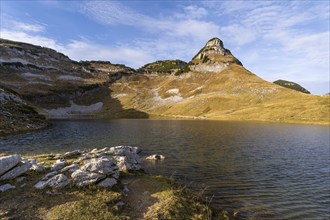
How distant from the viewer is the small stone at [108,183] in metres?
21.0

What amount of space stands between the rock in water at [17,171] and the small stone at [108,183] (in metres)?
6.91

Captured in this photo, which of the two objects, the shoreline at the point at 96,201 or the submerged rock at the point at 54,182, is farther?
the submerged rock at the point at 54,182

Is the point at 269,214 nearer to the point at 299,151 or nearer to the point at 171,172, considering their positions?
the point at 171,172

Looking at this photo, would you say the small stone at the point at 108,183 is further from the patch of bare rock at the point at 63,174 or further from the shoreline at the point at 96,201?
the shoreline at the point at 96,201

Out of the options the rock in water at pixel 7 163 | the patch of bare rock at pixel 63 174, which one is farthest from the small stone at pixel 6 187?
the rock in water at pixel 7 163

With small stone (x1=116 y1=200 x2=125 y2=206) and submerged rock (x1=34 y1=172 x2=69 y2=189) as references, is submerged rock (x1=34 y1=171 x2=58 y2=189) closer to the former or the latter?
submerged rock (x1=34 y1=172 x2=69 y2=189)

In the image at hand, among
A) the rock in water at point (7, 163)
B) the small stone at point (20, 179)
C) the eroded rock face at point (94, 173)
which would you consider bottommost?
the small stone at point (20, 179)

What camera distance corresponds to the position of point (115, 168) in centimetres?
2355

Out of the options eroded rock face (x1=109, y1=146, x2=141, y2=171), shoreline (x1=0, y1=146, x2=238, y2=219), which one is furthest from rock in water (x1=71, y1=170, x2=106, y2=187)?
eroded rock face (x1=109, y1=146, x2=141, y2=171)

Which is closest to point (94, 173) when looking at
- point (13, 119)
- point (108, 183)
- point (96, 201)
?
point (108, 183)

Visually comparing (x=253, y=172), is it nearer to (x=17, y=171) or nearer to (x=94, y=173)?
(x=94, y=173)

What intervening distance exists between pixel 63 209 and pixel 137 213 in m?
4.80

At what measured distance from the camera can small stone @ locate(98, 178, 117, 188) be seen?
21022mm

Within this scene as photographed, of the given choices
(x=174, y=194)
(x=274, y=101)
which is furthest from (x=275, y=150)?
(x=274, y=101)
